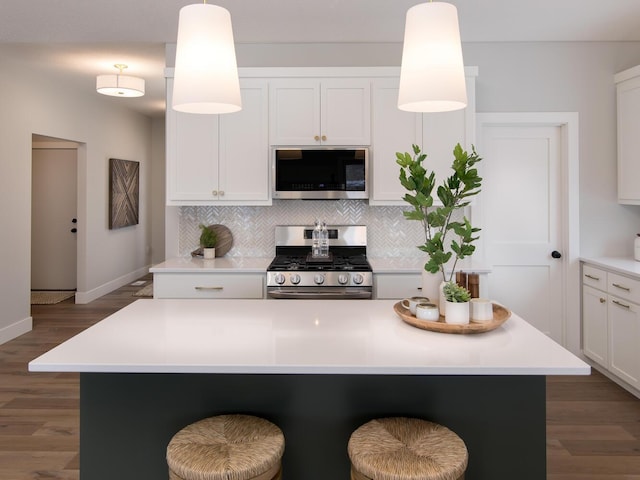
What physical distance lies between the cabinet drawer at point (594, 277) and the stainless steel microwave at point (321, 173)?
5.95 ft

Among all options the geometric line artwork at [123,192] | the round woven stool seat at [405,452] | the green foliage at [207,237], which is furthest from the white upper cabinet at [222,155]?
the geometric line artwork at [123,192]

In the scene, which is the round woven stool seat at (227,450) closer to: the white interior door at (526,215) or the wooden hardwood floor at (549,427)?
the wooden hardwood floor at (549,427)

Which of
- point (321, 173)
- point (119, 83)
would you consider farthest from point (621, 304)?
point (119, 83)

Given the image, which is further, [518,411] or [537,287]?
[537,287]

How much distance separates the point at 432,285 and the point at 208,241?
92.0 inches

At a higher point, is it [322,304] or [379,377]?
[322,304]

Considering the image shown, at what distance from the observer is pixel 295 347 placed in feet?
5.49

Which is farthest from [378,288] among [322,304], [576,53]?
[576,53]

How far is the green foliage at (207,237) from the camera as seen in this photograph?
3.97 m

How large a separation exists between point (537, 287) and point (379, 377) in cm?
285

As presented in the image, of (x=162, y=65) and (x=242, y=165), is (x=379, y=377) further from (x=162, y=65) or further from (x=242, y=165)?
(x=162, y=65)

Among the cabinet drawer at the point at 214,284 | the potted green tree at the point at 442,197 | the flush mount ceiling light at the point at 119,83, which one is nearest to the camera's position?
the potted green tree at the point at 442,197

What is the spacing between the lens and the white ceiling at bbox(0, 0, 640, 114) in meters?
3.31

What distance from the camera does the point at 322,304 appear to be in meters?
2.38
